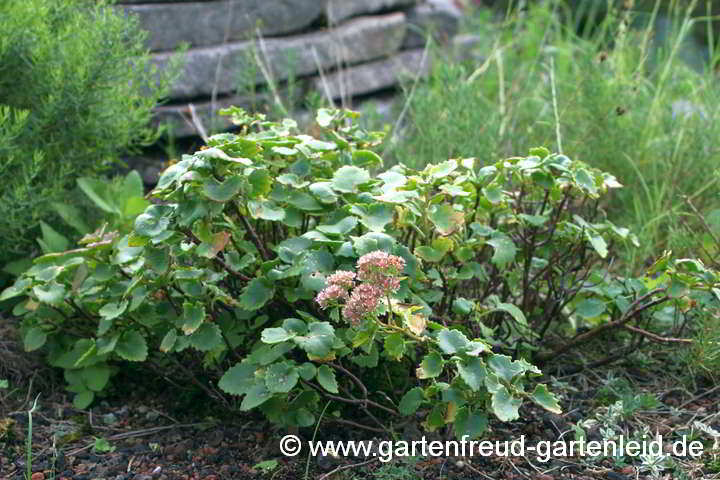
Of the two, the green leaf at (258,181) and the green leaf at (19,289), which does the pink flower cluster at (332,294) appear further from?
the green leaf at (19,289)

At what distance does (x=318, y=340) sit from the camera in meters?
1.75

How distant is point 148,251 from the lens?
6.61 feet

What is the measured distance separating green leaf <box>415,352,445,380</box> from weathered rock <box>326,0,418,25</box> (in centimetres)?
265

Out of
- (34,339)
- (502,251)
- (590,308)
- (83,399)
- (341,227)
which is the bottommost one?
(83,399)

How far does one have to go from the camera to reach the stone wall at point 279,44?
143 inches

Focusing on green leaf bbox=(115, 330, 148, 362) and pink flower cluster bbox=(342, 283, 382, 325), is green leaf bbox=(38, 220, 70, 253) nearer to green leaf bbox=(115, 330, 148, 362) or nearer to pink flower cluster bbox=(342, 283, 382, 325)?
green leaf bbox=(115, 330, 148, 362)

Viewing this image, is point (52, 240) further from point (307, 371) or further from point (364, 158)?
point (307, 371)

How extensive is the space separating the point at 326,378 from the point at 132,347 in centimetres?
62

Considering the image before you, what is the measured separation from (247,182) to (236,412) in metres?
0.66

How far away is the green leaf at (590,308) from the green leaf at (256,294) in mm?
844

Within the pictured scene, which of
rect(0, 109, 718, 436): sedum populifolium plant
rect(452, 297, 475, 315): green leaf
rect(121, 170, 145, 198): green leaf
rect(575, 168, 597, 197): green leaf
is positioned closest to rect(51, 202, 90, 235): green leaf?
rect(121, 170, 145, 198): green leaf

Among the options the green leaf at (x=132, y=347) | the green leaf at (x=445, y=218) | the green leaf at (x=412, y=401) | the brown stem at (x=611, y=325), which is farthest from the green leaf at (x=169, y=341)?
the brown stem at (x=611, y=325)

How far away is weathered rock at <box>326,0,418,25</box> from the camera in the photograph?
430cm

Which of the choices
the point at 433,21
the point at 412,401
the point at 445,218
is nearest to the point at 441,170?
the point at 445,218
